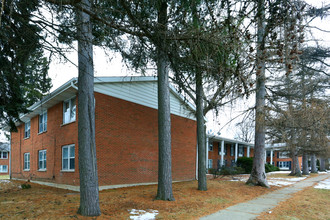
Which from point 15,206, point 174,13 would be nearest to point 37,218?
point 15,206

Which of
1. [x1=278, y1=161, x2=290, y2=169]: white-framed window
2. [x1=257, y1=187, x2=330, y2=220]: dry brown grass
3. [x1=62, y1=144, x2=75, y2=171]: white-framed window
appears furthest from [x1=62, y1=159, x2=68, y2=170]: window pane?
[x1=278, y1=161, x2=290, y2=169]: white-framed window

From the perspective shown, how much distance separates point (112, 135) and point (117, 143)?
1.70 feet

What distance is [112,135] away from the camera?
12453 mm

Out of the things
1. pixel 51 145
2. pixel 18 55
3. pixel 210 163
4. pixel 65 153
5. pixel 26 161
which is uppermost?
pixel 18 55

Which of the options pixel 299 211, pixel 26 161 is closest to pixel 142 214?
pixel 299 211

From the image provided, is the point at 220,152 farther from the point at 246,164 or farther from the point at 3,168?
the point at 3,168

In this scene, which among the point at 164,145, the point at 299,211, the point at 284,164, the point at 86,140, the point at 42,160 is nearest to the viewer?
the point at 86,140

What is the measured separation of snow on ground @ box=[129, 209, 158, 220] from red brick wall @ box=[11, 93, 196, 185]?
16.7 feet

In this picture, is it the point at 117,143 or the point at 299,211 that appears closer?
the point at 299,211

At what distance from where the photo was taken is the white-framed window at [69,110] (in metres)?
12.5

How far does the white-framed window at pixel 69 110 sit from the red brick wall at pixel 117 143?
0.34m

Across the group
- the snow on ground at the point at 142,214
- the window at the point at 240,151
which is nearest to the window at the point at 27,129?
the snow on ground at the point at 142,214

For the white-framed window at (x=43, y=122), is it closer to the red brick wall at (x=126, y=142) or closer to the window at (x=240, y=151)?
the red brick wall at (x=126, y=142)

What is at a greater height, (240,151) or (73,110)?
(73,110)
